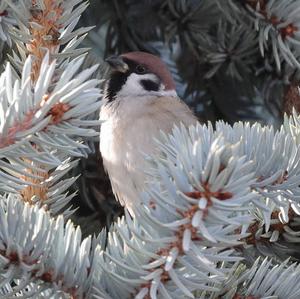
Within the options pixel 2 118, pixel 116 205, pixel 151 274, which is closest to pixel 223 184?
pixel 151 274

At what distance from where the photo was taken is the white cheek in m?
2.44

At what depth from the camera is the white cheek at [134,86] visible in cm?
244

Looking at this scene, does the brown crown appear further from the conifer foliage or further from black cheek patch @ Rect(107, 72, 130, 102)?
the conifer foliage

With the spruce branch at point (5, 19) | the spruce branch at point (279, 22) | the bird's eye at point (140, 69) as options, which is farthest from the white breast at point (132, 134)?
the spruce branch at point (5, 19)

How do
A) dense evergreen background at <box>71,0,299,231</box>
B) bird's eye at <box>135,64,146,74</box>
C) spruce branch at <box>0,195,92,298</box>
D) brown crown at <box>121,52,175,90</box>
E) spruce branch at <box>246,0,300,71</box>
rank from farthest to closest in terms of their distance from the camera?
bird's eye at <box>135,64,146,74</box> → brown crown at <box>121,52,175,90</box> → dense evergreen background at <box>71,0,299,231</box> → spruce branch at <box>246,0,300,71</box> → spruce branch at <box>0,195,92,298</box>

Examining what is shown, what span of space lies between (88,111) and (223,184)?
19cm

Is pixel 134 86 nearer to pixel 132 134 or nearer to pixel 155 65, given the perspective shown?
pixel 155 65

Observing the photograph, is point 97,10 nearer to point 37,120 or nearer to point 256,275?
point 256,275

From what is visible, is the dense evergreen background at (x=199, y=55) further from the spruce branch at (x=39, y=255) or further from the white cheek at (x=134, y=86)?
the spruce branch at (x=39, y=255)

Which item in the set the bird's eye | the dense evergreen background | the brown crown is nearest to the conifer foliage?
the dense evergreen background

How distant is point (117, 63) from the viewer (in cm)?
218

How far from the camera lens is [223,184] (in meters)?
0.82

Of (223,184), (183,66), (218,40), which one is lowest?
(183,66)

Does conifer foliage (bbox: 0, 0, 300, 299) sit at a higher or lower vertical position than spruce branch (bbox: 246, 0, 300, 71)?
higher
